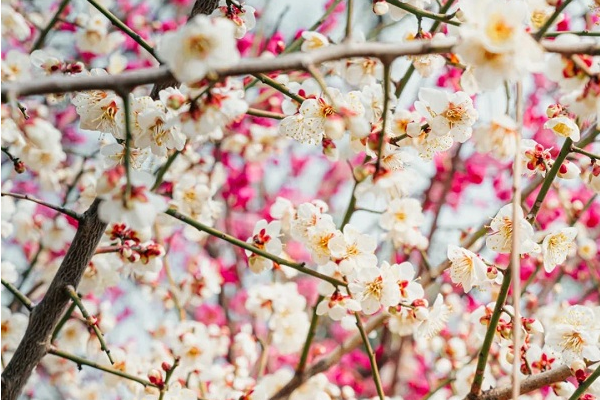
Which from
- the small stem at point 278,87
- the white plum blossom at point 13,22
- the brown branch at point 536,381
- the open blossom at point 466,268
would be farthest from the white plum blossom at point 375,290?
the white plum blossom at point 13,22

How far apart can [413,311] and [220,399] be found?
1.10 meters

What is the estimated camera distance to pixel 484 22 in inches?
38.5

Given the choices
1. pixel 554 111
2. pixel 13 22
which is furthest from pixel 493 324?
pixel 13 22

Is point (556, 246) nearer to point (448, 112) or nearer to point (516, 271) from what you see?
point (448, 112)

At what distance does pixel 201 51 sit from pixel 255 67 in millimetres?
96

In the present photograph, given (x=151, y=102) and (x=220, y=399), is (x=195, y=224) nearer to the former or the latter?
(x=151, y=102)

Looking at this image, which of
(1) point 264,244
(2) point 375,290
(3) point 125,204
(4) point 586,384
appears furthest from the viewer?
(1) point 264,244

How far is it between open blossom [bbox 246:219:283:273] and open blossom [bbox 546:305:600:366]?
0.72 m

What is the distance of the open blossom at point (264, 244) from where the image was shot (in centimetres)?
167

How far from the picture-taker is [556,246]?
5.27 feet

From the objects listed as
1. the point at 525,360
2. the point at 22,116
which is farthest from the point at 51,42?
the point at 525,360

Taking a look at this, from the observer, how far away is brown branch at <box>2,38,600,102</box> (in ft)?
2.78

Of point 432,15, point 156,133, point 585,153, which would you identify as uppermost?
point 432,15

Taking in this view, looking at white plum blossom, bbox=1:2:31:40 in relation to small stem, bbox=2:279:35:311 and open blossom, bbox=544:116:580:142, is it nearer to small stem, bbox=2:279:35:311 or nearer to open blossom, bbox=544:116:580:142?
small stem, bbox=2:279:35:311
